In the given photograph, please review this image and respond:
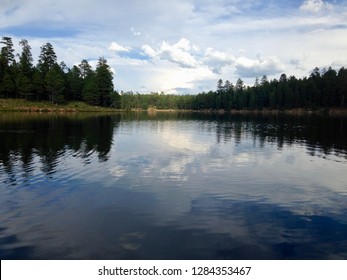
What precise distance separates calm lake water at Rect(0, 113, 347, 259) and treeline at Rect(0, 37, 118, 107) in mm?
101200

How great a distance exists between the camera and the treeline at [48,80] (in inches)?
4818

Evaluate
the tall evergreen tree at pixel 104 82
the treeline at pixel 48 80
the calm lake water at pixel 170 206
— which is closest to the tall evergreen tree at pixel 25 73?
the treeline at pixel 48 80

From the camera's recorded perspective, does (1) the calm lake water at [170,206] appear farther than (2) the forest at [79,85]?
No

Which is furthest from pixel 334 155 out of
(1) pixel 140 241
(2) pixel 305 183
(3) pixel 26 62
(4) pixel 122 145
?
(3) pixel 26 62

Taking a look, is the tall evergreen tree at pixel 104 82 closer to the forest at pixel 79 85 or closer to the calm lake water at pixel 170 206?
→ the forest at pixel 79 85

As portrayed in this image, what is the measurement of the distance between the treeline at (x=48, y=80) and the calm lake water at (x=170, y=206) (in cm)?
10120

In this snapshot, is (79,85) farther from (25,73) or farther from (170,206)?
(170,206)

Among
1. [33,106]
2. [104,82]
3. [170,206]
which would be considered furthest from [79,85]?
[170,206]

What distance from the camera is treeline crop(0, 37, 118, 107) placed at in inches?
4818

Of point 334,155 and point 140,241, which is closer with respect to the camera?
point 140,241

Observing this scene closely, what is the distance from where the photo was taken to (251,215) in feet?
51.6

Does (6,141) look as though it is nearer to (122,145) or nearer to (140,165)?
(122,145)

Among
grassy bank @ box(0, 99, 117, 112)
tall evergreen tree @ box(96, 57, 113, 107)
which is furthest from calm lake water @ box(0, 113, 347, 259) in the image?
tall evergreen tree @ box(96, 57, 113, 107)
